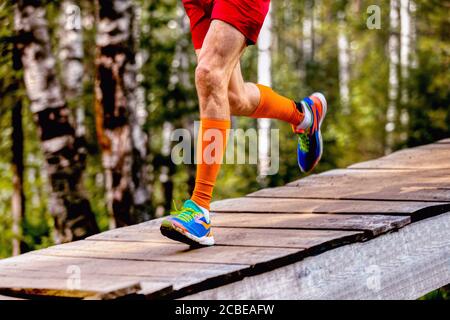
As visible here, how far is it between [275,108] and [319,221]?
3.58 ft

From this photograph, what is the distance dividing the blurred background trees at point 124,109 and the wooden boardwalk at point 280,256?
7.58 ft

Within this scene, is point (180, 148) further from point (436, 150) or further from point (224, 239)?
point (224, 239)

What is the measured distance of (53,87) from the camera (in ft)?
22.7

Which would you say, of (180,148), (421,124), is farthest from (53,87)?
(421,124)

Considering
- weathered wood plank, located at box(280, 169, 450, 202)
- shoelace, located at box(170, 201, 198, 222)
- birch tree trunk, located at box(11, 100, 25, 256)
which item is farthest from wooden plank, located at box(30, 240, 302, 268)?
birch tree trunk, located at box(11, 100, 25, 256)

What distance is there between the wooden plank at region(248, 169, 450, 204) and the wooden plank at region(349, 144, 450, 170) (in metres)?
0.20

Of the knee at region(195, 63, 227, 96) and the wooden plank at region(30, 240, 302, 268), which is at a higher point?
the knee at region(195, 63, 227, 96)

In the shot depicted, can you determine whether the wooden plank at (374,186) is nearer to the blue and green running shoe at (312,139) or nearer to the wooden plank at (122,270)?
the blue and green running shoe at (312,139)

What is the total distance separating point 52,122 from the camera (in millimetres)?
6887

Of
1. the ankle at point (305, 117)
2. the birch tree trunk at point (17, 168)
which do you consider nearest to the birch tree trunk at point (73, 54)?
the birch tree trunk at point (17, 168)

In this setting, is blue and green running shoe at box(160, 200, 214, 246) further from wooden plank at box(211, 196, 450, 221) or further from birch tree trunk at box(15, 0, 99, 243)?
birch tree trunk at box(15, 0, 99, 243)

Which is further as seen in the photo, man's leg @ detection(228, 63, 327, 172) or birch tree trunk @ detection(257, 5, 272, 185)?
birch tree trunk @ detection(257, 5, 272, 185)

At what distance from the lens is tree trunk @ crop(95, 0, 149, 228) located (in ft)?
24.7

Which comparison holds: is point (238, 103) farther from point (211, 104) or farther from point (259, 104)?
point (211, 104)
